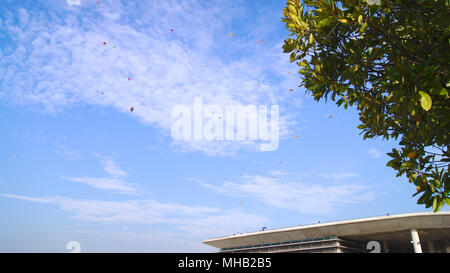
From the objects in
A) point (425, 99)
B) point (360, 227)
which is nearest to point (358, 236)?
point (360, 227)

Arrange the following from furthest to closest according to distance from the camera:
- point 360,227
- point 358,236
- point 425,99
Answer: point 358,236 < point 360,227 < point 425,99

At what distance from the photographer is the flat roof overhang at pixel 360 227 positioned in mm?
45359

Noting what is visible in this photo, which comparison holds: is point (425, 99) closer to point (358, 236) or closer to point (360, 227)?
point (360, 227)

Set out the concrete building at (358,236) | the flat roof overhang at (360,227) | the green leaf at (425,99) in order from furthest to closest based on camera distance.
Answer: the concrete building at (358,236)
the flat roof overhang at (360,227)
the green leaf at (425,99)

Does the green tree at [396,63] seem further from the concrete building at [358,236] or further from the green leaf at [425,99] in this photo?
the concrete building at [358,236]

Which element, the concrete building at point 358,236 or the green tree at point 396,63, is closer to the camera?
the green tree at point 396,63

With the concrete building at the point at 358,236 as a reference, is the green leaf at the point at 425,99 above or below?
above

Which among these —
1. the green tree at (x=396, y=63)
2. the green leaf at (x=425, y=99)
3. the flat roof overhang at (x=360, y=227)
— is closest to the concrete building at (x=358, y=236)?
the flat roof overhang at (x=360, y=227)

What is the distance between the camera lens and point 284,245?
56.5 meters

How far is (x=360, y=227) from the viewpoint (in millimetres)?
49156

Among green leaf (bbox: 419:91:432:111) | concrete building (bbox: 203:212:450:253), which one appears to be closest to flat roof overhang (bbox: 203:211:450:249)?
concrete building (bbox: 203:212:450:253)

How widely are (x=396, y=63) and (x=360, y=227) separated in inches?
2019
